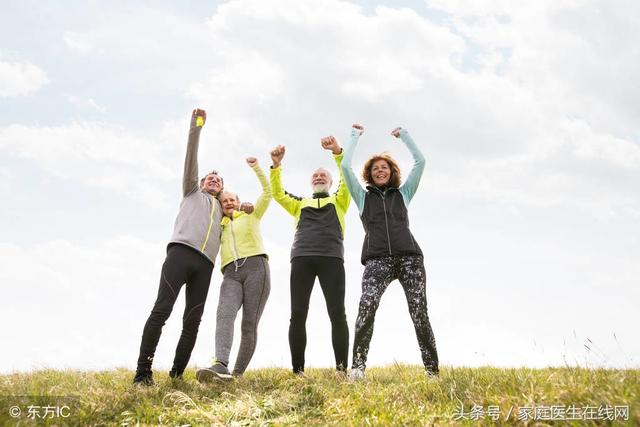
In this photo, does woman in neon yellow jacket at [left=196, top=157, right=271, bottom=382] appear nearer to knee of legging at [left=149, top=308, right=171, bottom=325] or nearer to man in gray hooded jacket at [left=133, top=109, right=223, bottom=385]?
man in gray hooded jacket at [left=133, top=109, right=223, bottom=385]

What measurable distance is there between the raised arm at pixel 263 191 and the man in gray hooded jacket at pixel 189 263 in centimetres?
66

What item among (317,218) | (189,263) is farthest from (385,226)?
(189,263)

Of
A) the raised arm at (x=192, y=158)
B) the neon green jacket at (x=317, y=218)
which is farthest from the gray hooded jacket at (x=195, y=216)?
the neon green jacket at (x=317, y=218)

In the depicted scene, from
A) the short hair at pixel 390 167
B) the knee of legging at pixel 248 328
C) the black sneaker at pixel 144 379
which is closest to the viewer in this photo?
the black sneaker at pixel 144 379

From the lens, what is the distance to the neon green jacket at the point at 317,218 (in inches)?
291

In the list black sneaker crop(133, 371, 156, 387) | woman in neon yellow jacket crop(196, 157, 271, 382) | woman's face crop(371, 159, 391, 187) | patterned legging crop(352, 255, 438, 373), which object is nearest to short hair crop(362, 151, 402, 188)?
woman's face crop(371, 159, 391, 187)

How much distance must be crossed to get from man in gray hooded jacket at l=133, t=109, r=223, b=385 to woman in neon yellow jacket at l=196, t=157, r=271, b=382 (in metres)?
0.38

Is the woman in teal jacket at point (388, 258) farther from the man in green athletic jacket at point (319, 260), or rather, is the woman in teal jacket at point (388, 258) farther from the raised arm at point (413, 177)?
the man in green athletic jacket at point (319, 260)

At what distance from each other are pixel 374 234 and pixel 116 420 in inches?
147

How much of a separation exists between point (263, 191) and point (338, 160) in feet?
4.36

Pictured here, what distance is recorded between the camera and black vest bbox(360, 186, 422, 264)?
652 cm

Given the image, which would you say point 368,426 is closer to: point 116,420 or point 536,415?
point 536,415

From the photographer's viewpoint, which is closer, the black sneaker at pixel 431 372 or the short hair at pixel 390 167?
the black sneaker at pixel 431 372

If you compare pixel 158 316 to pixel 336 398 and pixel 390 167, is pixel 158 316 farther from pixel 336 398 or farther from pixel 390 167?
pixel 390 167
